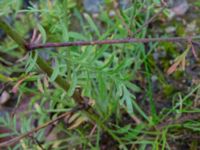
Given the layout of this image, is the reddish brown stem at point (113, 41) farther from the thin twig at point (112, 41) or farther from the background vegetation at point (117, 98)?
the background vegetation at point (117, 98)

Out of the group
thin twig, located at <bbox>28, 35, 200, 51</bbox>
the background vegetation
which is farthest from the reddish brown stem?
the background vegetation

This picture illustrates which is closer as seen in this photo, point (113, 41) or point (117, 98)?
point (113, 41)

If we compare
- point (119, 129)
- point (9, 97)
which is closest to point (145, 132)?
point (119, 129)

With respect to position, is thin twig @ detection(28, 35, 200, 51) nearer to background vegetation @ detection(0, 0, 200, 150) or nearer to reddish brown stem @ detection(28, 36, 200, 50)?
reddish brown stem @ detection(28, 36, 200, 50)

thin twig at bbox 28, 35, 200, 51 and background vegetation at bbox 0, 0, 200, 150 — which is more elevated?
thin twig at bbox 28, 35, 200, 51

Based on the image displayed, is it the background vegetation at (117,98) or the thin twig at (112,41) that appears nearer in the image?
the thin twig at (112,41)

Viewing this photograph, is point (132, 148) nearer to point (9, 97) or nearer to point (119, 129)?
point (119, 129)

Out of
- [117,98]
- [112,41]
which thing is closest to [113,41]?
[112,41]

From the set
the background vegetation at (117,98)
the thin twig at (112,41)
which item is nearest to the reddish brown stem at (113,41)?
the thin twig at (112,41)

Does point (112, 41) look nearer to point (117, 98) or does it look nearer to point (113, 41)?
point (113, 41)

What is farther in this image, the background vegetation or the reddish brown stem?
the background vegetation

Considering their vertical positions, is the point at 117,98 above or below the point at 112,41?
below
